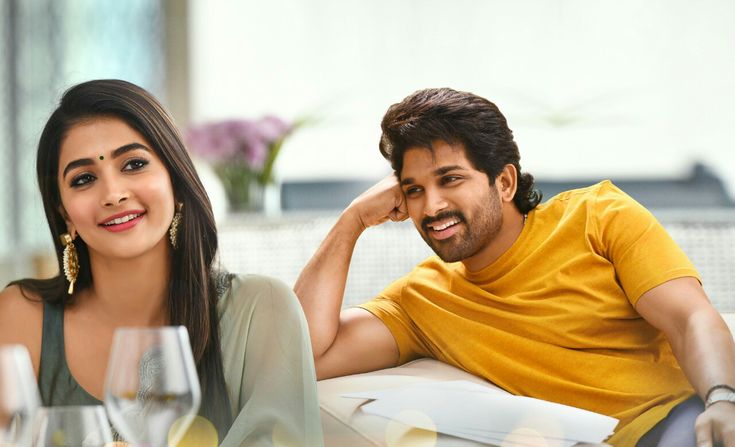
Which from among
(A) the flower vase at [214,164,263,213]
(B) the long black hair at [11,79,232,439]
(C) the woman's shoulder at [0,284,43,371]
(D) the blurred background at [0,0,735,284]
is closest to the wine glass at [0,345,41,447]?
(B) the long black hair at [11,79,232,439]

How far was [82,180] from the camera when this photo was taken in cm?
135

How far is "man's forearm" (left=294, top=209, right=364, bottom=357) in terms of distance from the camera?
1.64 m

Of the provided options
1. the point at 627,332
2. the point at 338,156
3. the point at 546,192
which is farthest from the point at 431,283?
the point at 338,156

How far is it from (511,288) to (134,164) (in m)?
0.72

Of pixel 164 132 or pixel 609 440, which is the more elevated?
pixel 164 132

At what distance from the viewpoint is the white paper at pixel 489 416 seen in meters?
1.36

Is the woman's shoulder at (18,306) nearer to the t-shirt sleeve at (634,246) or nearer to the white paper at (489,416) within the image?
the white paper at (489,416)

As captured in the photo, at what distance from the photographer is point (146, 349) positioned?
763 mm

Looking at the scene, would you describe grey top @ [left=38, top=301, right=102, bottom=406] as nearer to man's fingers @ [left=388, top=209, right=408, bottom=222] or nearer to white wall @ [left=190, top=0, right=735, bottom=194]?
man's fingers @ [left=388, top=209, right=408, bottom=222]

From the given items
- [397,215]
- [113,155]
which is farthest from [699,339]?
[113,155]

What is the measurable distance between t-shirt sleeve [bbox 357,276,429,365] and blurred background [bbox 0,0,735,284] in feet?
9.25

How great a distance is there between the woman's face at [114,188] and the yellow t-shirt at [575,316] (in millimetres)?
546

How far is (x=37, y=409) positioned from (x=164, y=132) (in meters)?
0.69

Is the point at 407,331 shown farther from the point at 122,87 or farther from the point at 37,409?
the point at 37,409
